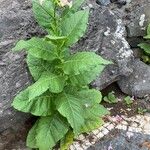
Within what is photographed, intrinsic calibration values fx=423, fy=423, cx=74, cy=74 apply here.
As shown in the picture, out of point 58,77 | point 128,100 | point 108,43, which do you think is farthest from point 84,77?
point 128,100

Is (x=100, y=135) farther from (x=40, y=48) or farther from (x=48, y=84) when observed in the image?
(x=40, y=48)

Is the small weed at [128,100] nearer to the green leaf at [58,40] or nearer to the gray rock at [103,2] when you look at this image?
the gray rock at [103,2]

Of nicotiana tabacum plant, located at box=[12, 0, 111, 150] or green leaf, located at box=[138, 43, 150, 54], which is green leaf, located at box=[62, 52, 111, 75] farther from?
green leaf, located at box=[138, 43, 150, 54]

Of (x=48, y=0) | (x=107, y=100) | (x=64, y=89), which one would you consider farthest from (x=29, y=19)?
(x=107, y=100)

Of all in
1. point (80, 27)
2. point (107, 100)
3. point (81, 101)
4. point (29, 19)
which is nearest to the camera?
point (80, 27)

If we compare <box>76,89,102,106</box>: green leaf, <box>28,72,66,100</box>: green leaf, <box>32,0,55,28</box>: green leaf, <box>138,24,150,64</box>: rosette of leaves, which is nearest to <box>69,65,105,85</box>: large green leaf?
<box>28,72,66,100</box>: green leaf

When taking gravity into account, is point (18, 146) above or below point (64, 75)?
below

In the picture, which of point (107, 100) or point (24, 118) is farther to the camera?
point (107, 100)

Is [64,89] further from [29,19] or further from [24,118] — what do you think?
[29,19]
